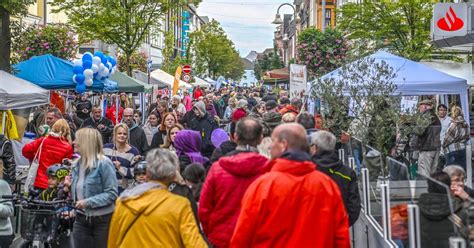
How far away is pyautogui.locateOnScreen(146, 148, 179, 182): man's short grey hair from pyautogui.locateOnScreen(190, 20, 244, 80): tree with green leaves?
93.2m

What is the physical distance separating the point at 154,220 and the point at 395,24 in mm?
24731

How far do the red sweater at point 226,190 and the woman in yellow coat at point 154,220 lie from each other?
31.0 inches

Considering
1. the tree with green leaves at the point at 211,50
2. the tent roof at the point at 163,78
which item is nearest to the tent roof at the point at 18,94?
the tent roof at the point at 163,78

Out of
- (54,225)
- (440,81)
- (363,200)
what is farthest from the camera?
(440,81)

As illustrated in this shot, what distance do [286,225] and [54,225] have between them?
3303 mm

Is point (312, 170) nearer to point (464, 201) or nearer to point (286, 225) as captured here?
point (286, 225)

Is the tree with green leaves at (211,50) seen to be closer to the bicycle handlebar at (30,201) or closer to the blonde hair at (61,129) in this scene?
the blonde hair at (61,129)

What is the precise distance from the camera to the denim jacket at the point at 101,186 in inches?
308

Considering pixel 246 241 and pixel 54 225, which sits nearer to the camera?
pixel 246 241

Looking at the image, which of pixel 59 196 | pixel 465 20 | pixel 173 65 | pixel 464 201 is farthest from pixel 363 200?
pixel 173 65

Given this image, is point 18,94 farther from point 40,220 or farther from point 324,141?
point 324,141

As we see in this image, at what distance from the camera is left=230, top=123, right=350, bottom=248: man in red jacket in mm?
5270

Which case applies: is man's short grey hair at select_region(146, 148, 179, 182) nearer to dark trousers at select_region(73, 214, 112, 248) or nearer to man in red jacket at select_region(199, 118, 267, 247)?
man in red jacket at select_region(199, 118, 267, 247)

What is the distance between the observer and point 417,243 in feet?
20.5
